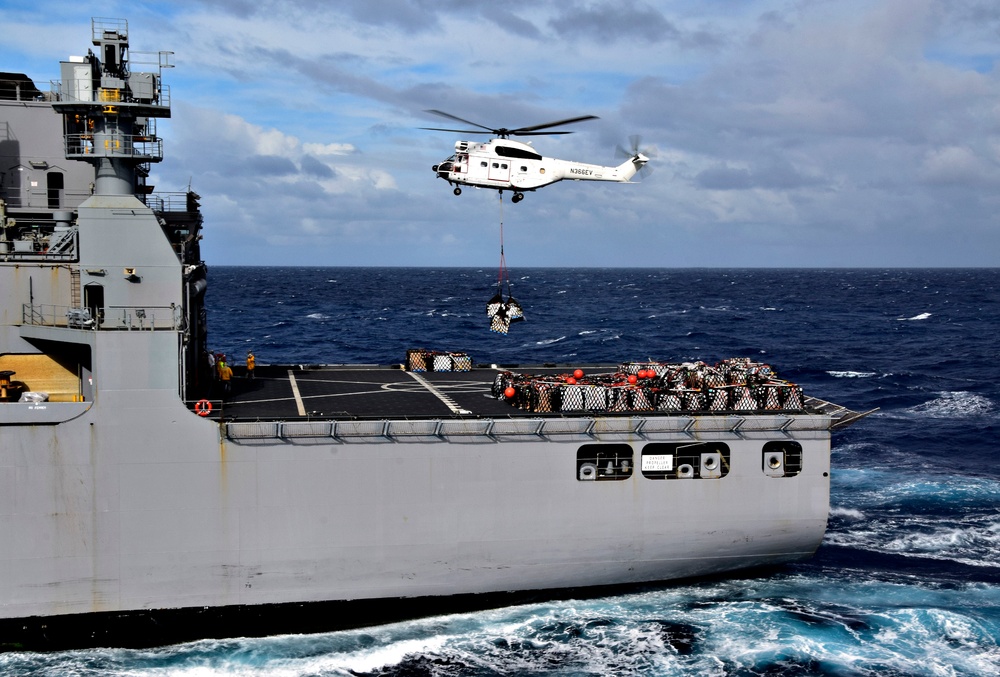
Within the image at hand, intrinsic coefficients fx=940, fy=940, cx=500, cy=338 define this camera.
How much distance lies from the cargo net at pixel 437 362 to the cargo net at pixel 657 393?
26.6 feet

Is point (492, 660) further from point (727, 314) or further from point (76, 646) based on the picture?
point (727, 314)

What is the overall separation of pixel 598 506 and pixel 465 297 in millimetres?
143113

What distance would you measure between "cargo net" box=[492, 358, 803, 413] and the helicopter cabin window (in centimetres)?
932

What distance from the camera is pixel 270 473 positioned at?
93.4 ft

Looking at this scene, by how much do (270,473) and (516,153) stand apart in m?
17.0

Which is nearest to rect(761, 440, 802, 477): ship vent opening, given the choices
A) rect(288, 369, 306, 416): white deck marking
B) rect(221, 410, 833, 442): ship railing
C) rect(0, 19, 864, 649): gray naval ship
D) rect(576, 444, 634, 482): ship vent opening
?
rect(0, 19, 864, 649): gray naval ship

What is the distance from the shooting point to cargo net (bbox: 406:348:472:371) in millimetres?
43125

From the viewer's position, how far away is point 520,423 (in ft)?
98.2

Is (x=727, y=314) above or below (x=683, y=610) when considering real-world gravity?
above

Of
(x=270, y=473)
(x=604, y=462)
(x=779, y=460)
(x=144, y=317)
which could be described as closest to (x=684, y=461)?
(x=604, y=462)

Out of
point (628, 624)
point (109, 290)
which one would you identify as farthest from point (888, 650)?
point (109, 290)

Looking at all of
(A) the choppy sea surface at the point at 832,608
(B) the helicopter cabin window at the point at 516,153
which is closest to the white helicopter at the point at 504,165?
(B) the helicopter cabin window at the point at 516,153

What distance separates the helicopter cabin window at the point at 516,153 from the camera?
38.2 m

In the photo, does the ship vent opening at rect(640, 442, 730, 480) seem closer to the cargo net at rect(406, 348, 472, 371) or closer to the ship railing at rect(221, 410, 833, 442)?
the ship railing at rect(221, 410, 833, 442)
